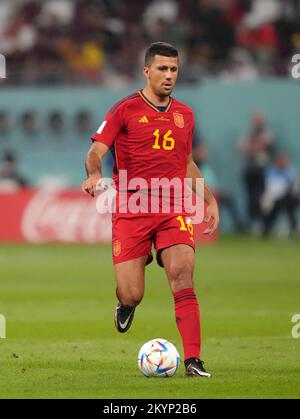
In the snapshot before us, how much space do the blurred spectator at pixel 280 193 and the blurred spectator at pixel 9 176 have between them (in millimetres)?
5944

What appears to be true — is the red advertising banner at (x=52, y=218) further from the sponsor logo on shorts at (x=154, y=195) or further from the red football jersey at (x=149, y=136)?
the red football jersey at (x=149, y=136)

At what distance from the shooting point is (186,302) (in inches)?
367

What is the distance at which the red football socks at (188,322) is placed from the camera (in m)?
9.18

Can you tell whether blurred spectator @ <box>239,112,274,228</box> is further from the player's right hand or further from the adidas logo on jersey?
the player's right hand

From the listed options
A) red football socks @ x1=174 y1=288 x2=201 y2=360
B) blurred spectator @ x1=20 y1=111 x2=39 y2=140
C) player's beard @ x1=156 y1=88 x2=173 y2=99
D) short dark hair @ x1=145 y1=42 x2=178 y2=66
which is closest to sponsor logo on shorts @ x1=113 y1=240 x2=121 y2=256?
red football socks @ x1=174 y1=288 x2=201 y2=360

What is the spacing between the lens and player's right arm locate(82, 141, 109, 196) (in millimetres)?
8984

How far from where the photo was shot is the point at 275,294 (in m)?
16.4

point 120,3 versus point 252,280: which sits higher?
point 120,3

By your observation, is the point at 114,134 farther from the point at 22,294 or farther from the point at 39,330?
the point at 22,294

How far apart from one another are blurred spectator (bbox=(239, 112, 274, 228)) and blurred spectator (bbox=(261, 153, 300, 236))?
0.20 metres
